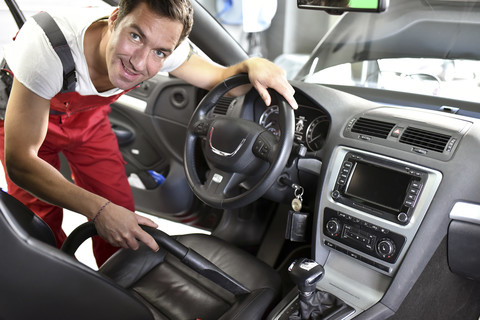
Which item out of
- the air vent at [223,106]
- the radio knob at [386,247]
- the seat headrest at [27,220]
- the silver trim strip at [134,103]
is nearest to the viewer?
the seat headrest at [27,220]

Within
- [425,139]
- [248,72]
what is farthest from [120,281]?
[425,139]

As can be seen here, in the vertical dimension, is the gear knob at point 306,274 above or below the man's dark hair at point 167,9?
below

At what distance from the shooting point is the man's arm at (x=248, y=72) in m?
1.48

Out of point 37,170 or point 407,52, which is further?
point 407,52

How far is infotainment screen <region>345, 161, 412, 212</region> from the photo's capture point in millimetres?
1347

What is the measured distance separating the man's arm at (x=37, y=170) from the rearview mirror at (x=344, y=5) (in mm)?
844

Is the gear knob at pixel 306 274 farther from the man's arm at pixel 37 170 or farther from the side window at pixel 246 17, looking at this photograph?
→ the side window at pixel 246 17

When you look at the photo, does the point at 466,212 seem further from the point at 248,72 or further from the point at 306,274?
the point at 248,72

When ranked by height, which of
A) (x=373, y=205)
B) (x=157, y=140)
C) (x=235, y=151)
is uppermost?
(x=235, y=151)

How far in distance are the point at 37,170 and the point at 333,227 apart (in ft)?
2.94

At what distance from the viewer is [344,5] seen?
1.44m

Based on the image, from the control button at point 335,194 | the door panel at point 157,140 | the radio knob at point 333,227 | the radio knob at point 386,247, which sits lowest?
the door panel at point 157,140

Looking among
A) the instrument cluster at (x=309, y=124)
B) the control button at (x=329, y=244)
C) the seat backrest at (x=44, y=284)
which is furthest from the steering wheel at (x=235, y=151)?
the seat backrest at (x=44, y=284)

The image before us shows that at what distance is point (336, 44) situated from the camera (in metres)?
2.16
